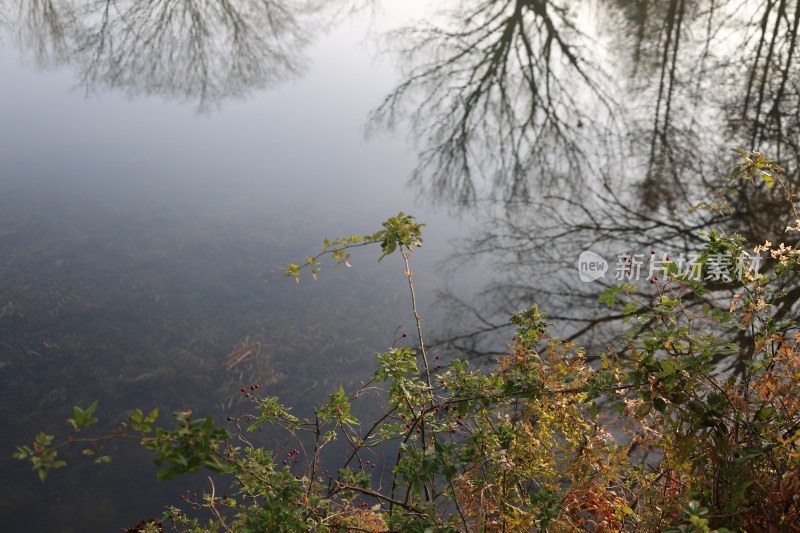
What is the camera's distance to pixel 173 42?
8.70 meters

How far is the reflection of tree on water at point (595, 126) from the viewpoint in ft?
16.5

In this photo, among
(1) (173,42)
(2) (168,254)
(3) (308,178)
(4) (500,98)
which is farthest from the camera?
(1) (173,42)

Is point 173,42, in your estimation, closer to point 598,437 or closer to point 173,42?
point 173,42

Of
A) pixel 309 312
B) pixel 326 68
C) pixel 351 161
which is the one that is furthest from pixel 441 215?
pixel 326 68

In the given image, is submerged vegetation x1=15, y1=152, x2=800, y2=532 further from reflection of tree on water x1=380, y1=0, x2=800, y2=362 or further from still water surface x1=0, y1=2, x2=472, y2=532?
reflection of tree on water x1=380, y1=0, x2=800, y2=362

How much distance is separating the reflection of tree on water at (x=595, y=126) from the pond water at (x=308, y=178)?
0.03 meters

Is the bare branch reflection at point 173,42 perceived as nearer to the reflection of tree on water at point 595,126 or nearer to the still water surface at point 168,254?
the still water surface at point 168,254

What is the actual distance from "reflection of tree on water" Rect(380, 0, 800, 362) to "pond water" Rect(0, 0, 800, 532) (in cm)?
3

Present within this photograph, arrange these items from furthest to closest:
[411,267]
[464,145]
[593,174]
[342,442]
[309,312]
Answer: [464,145], [593,174], [411,267], [309,312], [342,442]

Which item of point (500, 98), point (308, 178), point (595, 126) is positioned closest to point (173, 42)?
point (308, 178)

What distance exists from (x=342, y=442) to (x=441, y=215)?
2.70m

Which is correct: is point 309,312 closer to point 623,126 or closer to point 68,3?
point 623,126

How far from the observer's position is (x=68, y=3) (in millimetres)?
9320

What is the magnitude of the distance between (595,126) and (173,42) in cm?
561
